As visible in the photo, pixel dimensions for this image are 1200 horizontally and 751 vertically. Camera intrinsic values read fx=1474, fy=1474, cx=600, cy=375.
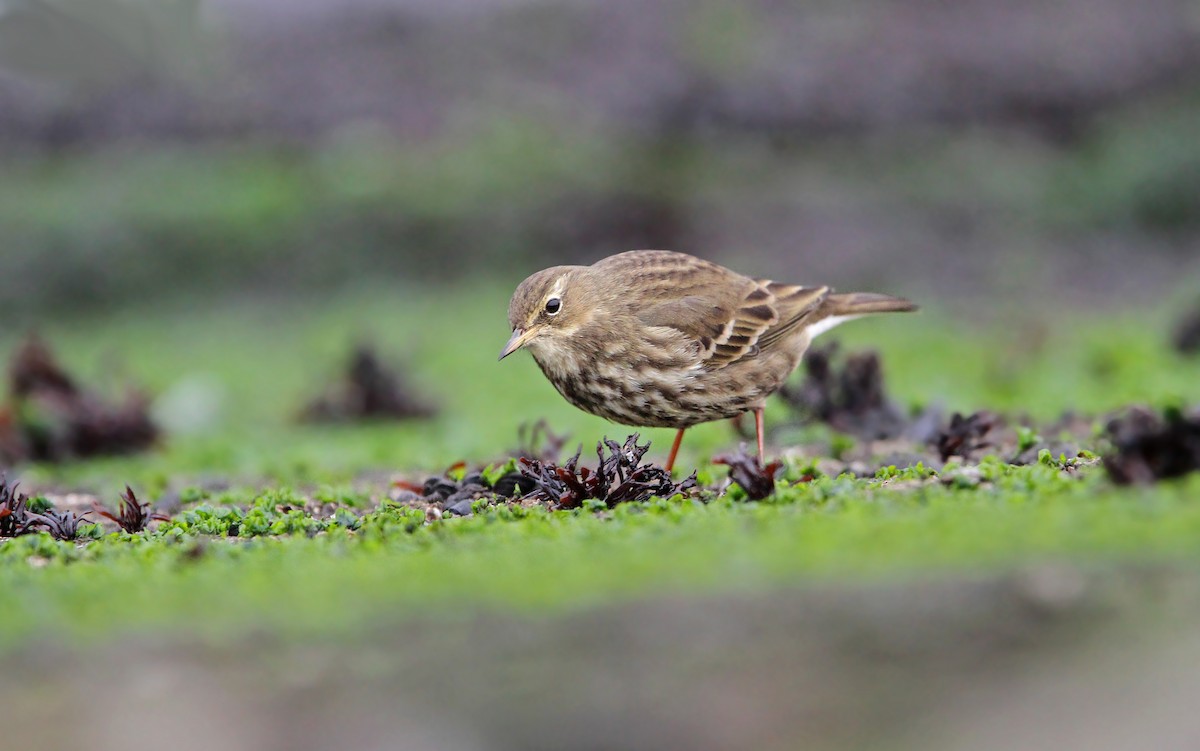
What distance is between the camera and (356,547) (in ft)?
20.2

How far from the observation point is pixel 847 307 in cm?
913

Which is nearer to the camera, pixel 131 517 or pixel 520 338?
pixel 131 517

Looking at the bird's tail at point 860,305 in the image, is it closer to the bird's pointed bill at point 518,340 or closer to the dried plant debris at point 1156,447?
the bird's pointed bill at point 518,340

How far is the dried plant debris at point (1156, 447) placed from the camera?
5.72 meters

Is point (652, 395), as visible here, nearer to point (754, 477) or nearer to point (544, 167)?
point (754, 477)

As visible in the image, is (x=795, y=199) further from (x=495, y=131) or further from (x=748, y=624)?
(x=748, y=624)

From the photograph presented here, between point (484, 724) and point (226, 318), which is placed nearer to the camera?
point (484, 724)

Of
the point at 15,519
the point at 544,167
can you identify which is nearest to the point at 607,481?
the point at 15,519

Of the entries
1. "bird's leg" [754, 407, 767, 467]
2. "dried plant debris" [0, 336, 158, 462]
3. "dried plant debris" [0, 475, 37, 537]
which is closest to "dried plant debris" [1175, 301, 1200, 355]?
"bird's leg" [754, 407, 767, 467]

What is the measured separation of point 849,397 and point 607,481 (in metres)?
2.96

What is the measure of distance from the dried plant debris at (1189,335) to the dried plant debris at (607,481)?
6214mm

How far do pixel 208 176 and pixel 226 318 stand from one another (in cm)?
222

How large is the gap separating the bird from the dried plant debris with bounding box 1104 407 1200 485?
2504mm

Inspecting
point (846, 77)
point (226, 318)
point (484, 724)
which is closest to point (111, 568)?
→ point (484, 724)
